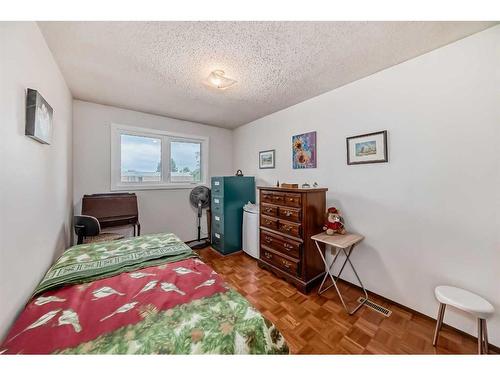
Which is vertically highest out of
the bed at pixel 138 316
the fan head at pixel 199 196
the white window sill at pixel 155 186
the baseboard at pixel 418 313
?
the white window sill at pixel 155 186

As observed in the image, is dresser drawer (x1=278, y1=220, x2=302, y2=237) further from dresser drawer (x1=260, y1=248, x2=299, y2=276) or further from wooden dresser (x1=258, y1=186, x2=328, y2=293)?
dresser drawer (x1=260, y1=248, x2=299, y2=276)

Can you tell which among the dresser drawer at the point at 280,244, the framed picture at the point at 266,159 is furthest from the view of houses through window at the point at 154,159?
the dresser drawer at the point at 280,244

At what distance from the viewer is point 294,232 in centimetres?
224

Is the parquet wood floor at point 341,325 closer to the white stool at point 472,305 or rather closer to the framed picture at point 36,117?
the white stool at point 472,305

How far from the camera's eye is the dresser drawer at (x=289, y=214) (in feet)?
7.22

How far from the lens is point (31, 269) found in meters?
1.24

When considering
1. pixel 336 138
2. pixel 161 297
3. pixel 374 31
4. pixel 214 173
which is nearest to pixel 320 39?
pixel 374 31

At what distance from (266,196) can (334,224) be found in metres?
0.94

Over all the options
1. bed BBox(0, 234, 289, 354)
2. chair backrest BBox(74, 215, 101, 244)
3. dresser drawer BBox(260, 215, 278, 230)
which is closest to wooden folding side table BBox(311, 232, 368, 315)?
dresser drawer BBox(260, 215, 278, 230)

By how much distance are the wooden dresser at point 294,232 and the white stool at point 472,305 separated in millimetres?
1081

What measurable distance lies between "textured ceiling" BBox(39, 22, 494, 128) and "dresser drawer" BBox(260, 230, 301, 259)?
1.94 m

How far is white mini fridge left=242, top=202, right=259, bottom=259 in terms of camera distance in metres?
3.00

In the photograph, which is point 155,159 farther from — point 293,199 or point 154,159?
point 293,199

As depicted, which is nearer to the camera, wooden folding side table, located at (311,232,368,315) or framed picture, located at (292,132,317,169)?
wooden folding side table, located at (311,232,368,315)
